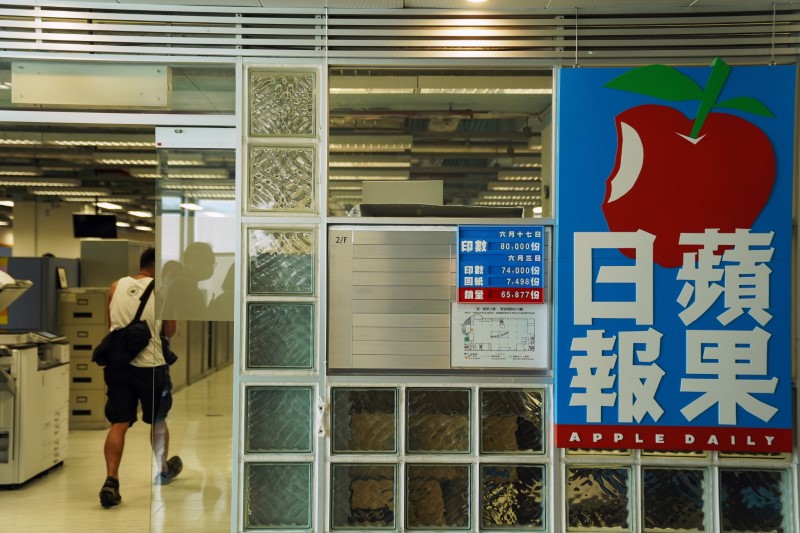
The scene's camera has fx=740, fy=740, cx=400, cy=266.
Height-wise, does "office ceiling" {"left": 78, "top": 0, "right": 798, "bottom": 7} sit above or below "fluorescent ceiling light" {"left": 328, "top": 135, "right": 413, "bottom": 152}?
above

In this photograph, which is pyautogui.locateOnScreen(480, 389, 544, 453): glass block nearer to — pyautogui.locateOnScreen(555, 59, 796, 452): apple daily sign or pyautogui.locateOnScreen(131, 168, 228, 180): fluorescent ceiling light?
pyautogui.locateOnScreen(555, 59, 796, 452): apple daily sign

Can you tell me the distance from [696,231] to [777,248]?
430mm

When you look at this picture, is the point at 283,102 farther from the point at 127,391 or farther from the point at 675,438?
the point at 675,438

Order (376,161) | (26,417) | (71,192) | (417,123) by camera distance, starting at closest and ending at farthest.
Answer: (417,123), (376,161), (26,417), (71,192)

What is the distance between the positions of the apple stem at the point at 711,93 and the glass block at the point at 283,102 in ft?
6.76

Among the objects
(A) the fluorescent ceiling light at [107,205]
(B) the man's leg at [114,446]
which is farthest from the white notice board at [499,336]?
(A) the fluorescent ceiling light at [107,205]

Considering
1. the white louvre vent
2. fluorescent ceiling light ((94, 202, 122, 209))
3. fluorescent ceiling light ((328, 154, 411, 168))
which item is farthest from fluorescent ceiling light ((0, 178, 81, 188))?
the white louvre vent

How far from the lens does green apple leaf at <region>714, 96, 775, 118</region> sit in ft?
12.8

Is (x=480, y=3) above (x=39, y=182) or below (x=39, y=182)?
below

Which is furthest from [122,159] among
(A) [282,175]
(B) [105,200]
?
(A) [282,175]

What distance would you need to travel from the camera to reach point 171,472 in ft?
13.5

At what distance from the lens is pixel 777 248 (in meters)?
3.89

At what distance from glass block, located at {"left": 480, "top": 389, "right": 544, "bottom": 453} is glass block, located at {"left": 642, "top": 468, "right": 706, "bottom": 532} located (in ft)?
2.02

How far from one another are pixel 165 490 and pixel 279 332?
1.10 metres
